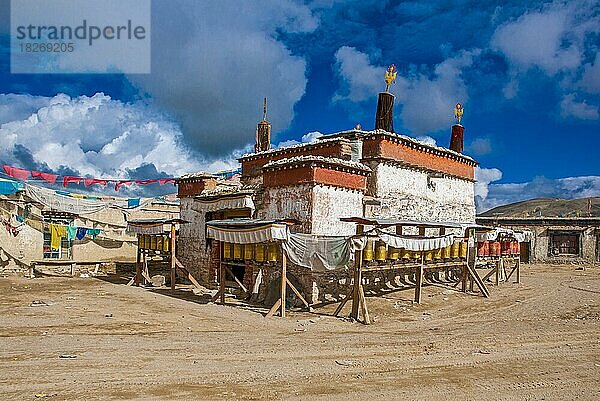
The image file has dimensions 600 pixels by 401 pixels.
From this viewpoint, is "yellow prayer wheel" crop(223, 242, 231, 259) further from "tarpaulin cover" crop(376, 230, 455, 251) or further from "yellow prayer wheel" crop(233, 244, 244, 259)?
"tarpaulin cover" crop(376, 230, 455, 251)

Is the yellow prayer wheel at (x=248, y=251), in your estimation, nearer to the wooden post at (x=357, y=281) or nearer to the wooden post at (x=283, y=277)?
the wooden post at (x=283, y=277)

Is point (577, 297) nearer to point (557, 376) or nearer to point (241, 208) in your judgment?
point (557, 376)

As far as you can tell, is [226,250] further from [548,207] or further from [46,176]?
[548,207]

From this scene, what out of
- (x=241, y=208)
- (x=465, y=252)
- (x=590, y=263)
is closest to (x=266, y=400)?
(x=241, y=208)

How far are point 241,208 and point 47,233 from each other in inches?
476

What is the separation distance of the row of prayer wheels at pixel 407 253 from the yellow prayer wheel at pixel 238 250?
12.0 ft

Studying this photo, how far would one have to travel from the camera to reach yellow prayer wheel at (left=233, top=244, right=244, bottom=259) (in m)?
14.3

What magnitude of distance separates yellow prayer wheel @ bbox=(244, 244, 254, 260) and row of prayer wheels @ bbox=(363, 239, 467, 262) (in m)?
3.27

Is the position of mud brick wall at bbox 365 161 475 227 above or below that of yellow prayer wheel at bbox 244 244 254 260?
above

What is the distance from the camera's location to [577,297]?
1739cm

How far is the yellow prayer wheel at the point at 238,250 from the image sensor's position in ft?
46.8

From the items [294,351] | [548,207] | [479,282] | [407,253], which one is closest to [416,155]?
[479,282]

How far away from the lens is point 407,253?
14.7 meters

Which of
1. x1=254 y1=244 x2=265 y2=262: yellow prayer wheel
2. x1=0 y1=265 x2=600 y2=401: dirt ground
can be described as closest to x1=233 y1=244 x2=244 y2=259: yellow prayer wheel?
x1=254 y1=244 x2=265 y2=262: yellow prayer wheel
